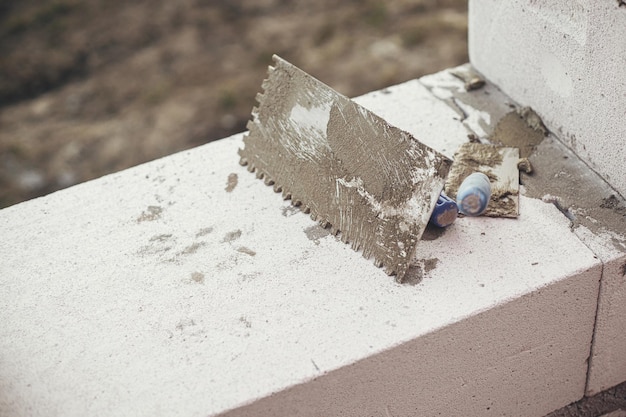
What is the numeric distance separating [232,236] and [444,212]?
589 millimetres

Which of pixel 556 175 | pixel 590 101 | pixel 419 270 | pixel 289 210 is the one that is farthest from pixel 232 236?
pixel 590 101

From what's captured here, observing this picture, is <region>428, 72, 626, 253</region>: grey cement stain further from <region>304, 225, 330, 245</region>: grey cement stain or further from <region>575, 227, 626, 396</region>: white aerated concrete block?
<region>304, 225, 330, 245</region>: grey cement stain

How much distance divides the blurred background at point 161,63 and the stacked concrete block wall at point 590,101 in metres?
1.73

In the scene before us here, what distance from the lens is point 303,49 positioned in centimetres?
406

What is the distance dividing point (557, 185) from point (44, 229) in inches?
59.7

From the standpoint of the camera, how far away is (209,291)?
1.64m

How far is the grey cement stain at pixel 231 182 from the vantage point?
76.6 inches

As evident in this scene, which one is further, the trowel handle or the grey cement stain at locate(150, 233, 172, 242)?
the grey cement stain at locate(150, 233, 172, 242)

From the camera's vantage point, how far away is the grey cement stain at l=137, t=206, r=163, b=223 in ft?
6.19

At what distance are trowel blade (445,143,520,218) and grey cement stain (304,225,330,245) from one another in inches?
15.1

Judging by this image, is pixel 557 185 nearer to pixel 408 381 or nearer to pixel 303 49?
pixel 408 381

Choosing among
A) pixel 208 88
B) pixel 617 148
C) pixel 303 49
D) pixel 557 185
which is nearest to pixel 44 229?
pixel 557 185

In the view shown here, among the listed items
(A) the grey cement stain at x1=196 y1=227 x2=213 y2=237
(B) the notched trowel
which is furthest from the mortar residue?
(A) the grey cement stain at x1=196 y1=227 x2=213 y2=237

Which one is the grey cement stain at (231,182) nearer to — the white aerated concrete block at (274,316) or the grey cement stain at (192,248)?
the white aerated concrete block at (274,316)
